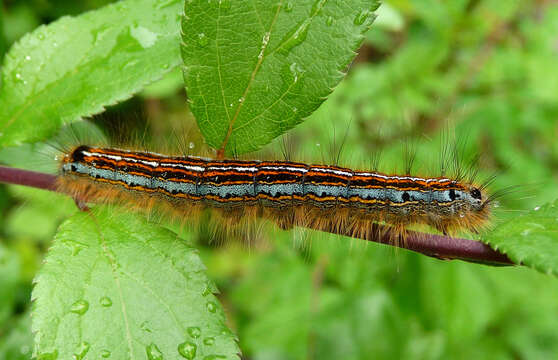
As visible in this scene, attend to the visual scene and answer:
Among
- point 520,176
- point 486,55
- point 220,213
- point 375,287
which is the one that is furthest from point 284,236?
point 486,55

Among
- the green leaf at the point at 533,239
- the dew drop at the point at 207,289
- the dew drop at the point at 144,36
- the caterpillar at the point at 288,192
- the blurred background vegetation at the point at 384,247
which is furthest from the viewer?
the blurred background vegetation at the point at 384,247

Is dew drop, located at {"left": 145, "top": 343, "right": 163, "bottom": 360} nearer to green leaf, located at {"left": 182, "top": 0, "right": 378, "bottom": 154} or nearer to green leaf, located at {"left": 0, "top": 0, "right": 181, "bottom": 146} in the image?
green leaf, located at {"left": 182, "top": 0, "right": 378, "bottom": 154}

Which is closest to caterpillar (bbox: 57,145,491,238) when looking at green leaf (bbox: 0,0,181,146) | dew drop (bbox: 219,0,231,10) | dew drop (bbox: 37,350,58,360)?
green leaf (bbox: 0,0,181,146)

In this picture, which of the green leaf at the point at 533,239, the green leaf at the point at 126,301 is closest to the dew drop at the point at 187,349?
the green leaf at the point at 126,301

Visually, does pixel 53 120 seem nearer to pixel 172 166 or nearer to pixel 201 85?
pixel 172 166

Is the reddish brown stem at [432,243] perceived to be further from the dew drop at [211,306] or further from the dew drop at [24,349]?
the dew drop at [24,349]
